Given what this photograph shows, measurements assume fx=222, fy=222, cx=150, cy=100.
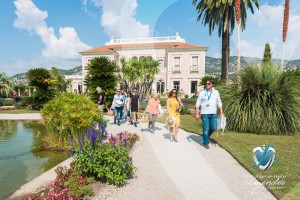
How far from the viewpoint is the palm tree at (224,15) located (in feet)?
65.5

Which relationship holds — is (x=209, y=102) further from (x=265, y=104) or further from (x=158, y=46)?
(x=158, y=46)

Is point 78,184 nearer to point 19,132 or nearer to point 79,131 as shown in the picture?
point 79,131

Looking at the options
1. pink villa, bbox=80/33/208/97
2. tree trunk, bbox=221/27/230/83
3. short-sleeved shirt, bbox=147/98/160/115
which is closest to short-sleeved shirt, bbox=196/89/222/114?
short-sleeved shirt, bbox=147/98/160/115

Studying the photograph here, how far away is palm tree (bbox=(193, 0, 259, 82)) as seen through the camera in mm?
19969

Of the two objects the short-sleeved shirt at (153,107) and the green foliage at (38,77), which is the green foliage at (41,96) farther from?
the short-sleeved shirt at (153,107)

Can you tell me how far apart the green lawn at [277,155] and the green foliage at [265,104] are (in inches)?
16.8

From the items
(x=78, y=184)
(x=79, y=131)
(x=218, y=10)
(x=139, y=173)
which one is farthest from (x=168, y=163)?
(x=218, y=10)

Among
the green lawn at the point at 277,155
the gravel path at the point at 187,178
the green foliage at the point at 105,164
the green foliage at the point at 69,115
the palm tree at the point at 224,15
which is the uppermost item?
the palm tree at the point at 224,15

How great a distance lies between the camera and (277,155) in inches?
214

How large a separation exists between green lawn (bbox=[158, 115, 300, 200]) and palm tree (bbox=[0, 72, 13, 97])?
30.0 metres

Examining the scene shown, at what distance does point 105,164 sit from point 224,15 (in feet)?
69.1

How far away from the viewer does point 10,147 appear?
23.1 ft

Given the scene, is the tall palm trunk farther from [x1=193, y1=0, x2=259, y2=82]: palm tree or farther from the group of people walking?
the group of people walking

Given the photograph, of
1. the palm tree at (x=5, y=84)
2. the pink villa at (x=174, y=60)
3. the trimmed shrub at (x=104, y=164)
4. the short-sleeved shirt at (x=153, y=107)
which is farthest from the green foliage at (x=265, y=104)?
the palm tree at (x=5, y=84)
